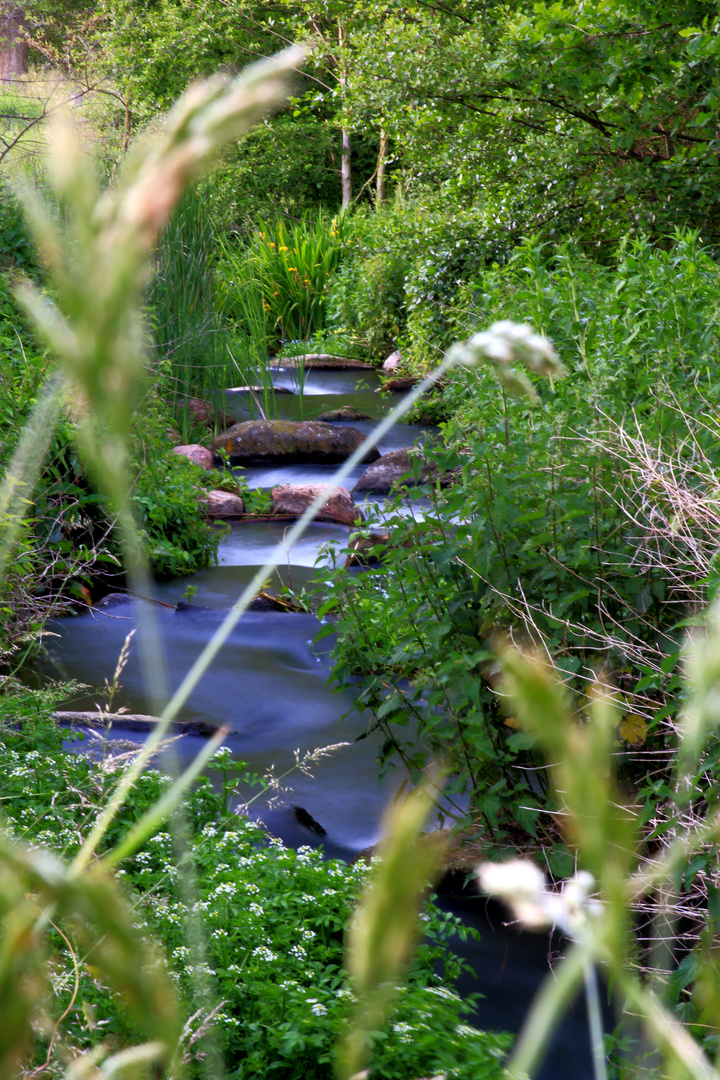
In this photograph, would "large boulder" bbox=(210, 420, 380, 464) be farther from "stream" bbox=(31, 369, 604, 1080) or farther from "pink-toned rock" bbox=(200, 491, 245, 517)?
"stream" bbox=(31, 369, 604, 1080)

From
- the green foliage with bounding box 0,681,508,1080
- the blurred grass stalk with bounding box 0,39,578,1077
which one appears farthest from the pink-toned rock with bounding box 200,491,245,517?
the blurred grass stalk with bounding box 0,39,578,1077

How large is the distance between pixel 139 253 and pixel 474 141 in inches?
400

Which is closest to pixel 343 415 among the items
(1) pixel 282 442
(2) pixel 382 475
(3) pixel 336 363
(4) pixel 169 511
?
(1) pixel 282 442

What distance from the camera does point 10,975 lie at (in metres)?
0.31

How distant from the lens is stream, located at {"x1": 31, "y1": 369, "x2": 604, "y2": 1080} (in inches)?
118

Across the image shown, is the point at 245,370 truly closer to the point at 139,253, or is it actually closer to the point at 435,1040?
the point at 435,1040

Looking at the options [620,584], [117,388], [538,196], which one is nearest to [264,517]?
[538,196]

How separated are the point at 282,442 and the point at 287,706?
→ 5.40 metres

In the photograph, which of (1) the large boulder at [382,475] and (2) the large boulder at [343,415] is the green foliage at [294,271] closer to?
(2) the large boulder at [343,415]

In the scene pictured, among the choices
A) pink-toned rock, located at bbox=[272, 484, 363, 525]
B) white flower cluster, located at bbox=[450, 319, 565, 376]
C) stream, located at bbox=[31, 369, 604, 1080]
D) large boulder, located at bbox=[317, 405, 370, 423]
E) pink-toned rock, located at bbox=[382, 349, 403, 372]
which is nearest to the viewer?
white flower cluster, located at bbox=[450, 319, 565, 376]

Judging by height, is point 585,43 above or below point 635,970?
above

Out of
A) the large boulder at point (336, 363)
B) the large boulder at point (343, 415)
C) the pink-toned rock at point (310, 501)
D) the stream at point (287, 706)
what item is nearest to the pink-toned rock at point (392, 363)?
the large boulder at point (336, 363)

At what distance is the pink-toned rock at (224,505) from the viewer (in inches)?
329

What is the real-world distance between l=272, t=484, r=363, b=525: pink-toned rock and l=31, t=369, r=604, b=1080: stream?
0.60 ft
